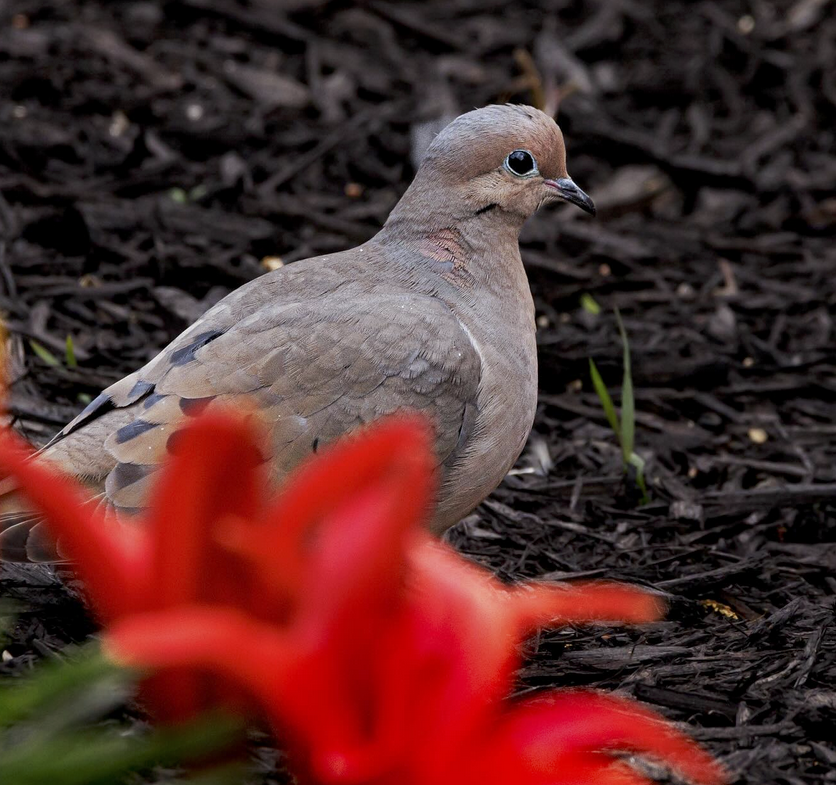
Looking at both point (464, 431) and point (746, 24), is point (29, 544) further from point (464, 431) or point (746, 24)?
point (746, 24)

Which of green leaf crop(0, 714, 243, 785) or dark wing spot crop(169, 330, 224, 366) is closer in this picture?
green leaf crop(0, 714, 243, 785)

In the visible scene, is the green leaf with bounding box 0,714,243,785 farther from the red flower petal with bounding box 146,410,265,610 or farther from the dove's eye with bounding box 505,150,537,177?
the dove's eye with bounding box 505,150,537,177

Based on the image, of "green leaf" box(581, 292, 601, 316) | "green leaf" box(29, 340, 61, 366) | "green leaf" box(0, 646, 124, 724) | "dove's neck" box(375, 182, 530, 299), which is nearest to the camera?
"green leaf" box(0, 646, 124, 724)

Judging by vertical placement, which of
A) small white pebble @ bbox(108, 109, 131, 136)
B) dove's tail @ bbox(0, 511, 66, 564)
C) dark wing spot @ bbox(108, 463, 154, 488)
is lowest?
dove's tail @ bbox(0, 511, 66, 564)

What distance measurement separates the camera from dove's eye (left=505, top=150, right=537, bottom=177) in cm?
473

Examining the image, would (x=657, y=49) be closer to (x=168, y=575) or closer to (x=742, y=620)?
(x=742, y=620)

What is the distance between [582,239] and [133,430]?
3.80 m

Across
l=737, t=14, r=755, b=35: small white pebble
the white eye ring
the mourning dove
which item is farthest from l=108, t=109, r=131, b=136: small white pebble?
l=737, t=14, r=755, b=35: small white pebble

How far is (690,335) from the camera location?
21.1 feet

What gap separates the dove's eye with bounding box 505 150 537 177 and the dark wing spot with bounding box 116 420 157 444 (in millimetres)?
1681

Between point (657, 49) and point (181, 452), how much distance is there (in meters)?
7.80

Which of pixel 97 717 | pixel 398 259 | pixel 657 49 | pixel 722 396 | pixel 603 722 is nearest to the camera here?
pixel 603 722

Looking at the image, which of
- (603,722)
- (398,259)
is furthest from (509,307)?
(603,722)

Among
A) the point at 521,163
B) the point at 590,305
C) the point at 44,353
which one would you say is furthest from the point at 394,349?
the point at 590,305
